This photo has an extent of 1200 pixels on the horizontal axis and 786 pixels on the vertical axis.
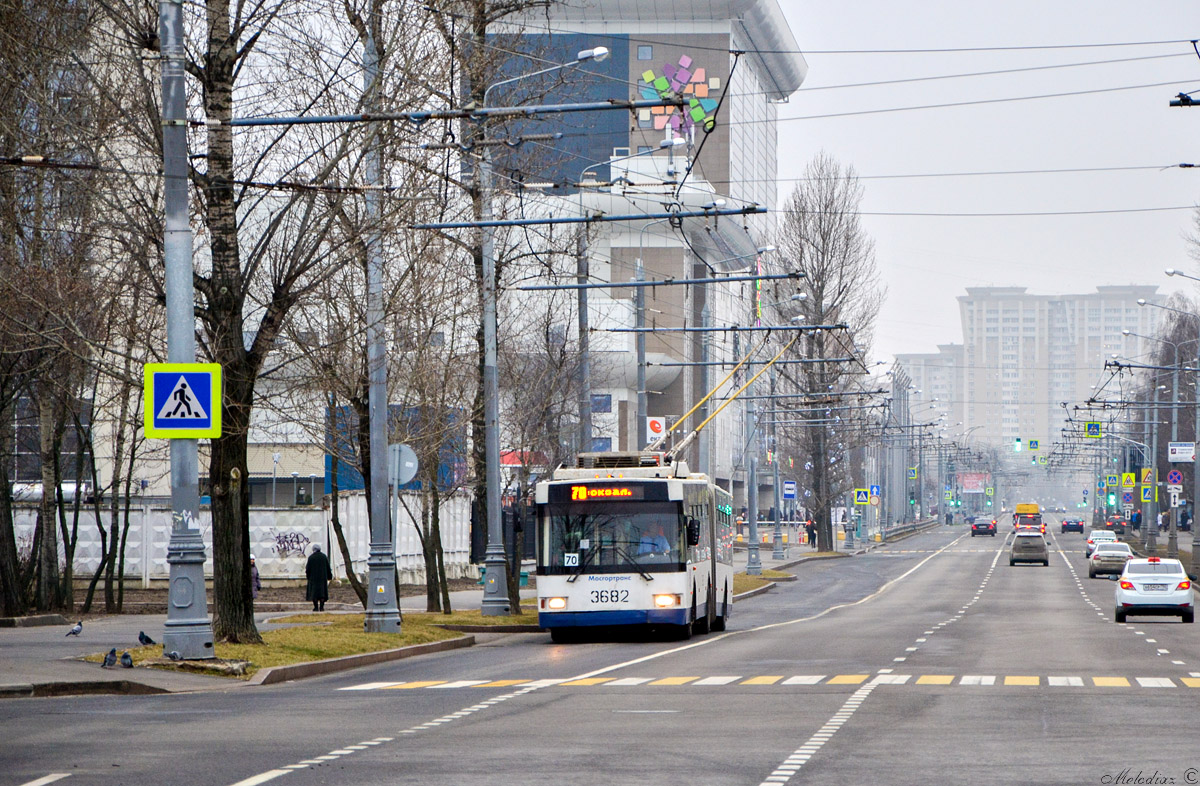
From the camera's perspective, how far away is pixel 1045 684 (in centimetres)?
1805

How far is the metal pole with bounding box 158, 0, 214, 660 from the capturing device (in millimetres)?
18031

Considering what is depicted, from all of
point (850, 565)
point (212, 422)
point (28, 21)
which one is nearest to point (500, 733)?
point (212, 422)

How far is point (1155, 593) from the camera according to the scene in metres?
36.0

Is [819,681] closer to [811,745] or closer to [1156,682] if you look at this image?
[1156,682]

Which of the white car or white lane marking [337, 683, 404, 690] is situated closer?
white lane marking [337, 683, 404, 690]

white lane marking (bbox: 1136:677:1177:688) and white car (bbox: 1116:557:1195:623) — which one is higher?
white lane marking (bbox: 1136:677:1177:688)

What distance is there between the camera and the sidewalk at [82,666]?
1692cm

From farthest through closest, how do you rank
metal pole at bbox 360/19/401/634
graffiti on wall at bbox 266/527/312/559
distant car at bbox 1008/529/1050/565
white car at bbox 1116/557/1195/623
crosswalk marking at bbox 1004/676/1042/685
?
distant car at bbox 1008/529/1050/565 < graffiti on wall at bbox 266/527/312/559 < white car at bbox 1116/557/1195/623 < metal pole at bbox 360/19/401/634 < crosswalk marking at bbox 1004/676/1042/685

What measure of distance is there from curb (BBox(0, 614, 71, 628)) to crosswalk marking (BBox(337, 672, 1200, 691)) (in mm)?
13485

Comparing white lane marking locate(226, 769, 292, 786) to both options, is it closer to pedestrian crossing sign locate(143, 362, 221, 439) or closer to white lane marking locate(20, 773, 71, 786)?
white lane marking locate(20, 773, 71, 786)

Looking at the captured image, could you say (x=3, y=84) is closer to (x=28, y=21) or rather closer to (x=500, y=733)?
(x=28, y=21)

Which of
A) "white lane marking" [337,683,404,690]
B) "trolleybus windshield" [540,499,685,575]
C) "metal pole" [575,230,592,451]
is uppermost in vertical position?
"metal pole" [575,230,592,451]

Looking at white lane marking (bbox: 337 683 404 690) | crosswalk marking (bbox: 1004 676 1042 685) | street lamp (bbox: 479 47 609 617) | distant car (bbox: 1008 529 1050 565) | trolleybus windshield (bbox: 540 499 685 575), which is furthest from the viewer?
distant car (bbox: 1008 529 1050 565)

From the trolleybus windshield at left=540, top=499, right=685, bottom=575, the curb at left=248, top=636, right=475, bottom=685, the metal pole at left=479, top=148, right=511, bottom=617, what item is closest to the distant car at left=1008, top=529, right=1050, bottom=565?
the metal pole at left=479, top=148, right=511, bottom=617
